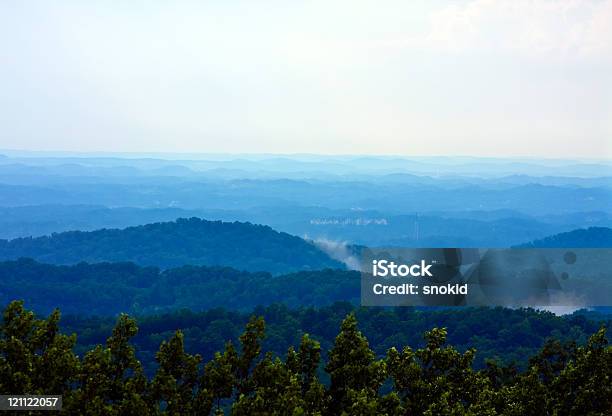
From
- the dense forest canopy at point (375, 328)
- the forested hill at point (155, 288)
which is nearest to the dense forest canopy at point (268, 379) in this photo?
the dense forest canopy at point (375, 328)

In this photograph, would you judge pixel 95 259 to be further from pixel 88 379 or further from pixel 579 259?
pixel 88 379

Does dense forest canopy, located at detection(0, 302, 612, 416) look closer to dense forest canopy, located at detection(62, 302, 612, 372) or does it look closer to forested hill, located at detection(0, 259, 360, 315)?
dense forest canopy, located at detection(62, 302, 612, 372)

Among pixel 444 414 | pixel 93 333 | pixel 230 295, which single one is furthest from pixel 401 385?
pixel 230 295

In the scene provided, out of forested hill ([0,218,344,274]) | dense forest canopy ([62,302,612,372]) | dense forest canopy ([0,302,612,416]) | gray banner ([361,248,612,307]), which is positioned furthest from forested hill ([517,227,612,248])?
dense forest canopy ([0,302,612,416])

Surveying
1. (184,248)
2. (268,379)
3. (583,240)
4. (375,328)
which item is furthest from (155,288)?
(268,379)

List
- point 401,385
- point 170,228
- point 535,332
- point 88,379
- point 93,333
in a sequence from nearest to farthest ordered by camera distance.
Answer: point 88,379
point 401,385
point 535,332
point 93,333
point 170,228

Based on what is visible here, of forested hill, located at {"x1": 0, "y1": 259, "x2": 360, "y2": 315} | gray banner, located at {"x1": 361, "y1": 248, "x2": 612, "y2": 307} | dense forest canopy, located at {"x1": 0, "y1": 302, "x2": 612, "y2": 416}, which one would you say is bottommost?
forested hill, located at {"x1": 0, "y1": 259, "x2": 360, "y2": 315}

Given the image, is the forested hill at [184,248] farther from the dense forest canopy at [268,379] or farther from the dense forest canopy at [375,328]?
the dense forest canopy at [268,379]
